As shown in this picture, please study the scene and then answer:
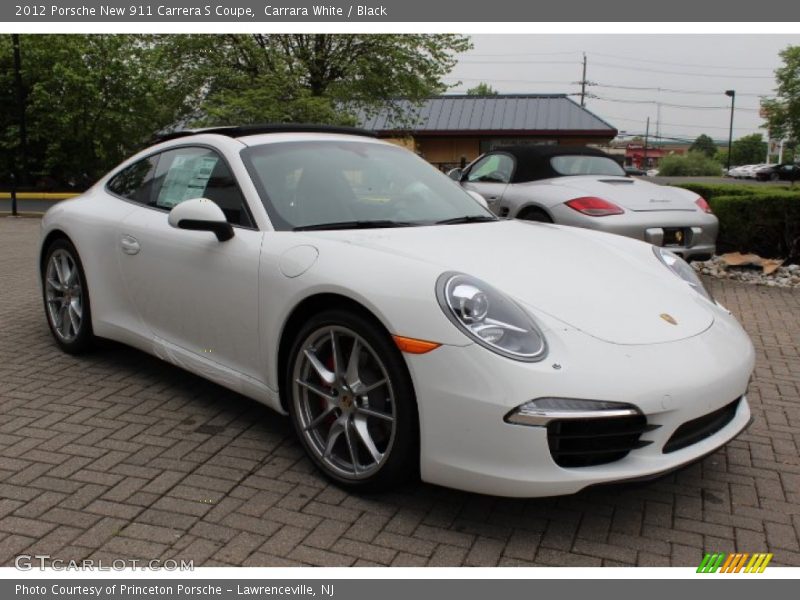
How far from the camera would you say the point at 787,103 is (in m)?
51.9

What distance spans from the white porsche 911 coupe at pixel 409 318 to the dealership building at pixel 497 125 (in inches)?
1158

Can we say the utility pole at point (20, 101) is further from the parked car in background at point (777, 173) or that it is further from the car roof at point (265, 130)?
the parked car in background at point (777, 173)

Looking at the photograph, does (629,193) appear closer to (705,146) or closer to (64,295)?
(64,295)

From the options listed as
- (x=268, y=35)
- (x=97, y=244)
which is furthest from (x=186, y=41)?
(x=97, y=244)

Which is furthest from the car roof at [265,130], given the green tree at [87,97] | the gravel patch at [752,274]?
the green tree at [87,97]

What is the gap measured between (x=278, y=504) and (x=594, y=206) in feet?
17.7

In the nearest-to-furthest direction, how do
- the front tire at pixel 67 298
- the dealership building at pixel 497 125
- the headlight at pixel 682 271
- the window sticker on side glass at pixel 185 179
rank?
1. the headlight at pixel 682 271
2. the window sticker on side glass at pixel 185 179
3. the front tire at pixel 67 298
4. the dealership building at pixel 497 125

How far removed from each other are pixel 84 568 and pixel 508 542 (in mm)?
1475

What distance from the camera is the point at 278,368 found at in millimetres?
3350

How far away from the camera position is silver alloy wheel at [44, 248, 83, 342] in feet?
15.9

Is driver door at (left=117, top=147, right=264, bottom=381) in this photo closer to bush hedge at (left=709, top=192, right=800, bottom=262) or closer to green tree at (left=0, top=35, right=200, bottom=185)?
bush hedge at (left=709, top=192, right=800, bottom=262)

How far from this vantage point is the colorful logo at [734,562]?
2.62 metres

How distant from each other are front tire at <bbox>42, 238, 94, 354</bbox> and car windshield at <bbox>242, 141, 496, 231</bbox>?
5.46 feet

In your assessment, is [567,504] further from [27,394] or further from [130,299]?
[27,394]
